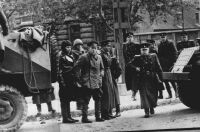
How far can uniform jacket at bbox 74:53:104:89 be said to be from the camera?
11.7 meters

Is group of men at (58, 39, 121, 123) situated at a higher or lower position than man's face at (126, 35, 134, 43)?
lower

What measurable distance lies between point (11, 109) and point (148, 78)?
133 inches

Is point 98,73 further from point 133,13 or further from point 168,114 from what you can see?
point 133,13

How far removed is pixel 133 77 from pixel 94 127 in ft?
7.18

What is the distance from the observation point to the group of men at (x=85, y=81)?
11734 millimetres

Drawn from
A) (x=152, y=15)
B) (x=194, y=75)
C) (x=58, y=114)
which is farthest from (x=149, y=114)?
(x=152, y=15)

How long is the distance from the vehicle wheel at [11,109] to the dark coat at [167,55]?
19.9ft

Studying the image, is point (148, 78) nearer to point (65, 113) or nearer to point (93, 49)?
point (93, 49)

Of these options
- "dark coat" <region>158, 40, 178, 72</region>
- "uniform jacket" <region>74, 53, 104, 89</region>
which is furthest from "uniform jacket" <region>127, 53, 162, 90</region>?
"dark coat" <region>158, 40, 178, 72</region>

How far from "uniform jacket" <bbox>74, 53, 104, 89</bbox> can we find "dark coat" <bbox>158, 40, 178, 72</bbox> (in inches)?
162

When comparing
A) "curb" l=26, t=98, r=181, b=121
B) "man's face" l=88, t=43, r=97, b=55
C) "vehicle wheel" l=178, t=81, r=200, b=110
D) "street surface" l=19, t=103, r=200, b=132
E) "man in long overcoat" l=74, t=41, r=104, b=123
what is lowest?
"curb" l=26, t=98, r=181, b=121

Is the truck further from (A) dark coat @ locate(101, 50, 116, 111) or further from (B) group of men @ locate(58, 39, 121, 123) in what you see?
(A) dark coat @ locate(101, 50, 116, 111)

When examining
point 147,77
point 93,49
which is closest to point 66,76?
point 93,49

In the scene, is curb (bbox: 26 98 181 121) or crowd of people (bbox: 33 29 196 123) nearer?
crowd of people (bbox: 33 29 196 123)
